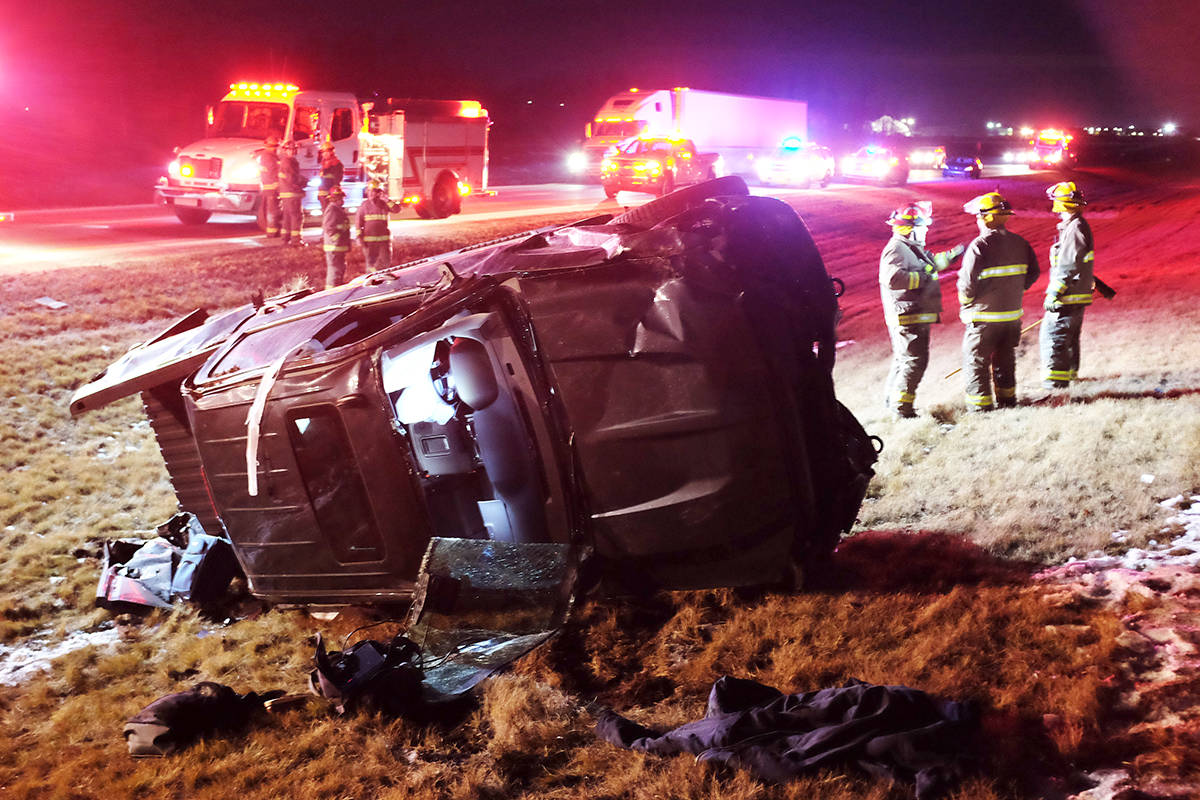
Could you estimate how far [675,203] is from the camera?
4348 mm

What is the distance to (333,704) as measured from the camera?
378 cm

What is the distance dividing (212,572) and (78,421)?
4207 mm

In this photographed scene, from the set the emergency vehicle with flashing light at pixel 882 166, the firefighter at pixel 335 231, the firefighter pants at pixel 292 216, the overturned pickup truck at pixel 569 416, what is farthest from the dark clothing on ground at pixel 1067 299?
the emergency vehicle with flashing light at pixel 882 166

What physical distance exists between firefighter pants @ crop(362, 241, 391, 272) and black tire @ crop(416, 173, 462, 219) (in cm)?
469

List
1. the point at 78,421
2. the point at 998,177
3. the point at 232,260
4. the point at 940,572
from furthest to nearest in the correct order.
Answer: the point at 998,177
the point at 232,260
the point at 78,421
the point at 940,572

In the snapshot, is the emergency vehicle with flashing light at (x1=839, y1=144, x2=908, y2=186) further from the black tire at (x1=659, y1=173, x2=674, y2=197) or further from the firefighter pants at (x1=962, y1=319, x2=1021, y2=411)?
the firefighter pants at (x1=962, y1=319, x2=1021, y2=411)

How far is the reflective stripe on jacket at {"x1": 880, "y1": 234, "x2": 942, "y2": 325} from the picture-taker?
7164 mm

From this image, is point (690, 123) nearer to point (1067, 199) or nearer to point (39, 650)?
point (1067, 199)

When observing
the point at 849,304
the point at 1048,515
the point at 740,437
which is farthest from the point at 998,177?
the point at 740,437

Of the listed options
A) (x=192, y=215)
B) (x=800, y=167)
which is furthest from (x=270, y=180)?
(x=800, y=167)

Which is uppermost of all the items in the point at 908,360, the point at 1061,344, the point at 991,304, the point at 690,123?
the point at 690,123

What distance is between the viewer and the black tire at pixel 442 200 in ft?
52.5

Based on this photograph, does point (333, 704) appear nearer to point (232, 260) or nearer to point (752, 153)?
point (232, 260)

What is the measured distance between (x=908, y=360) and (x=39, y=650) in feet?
19.8
